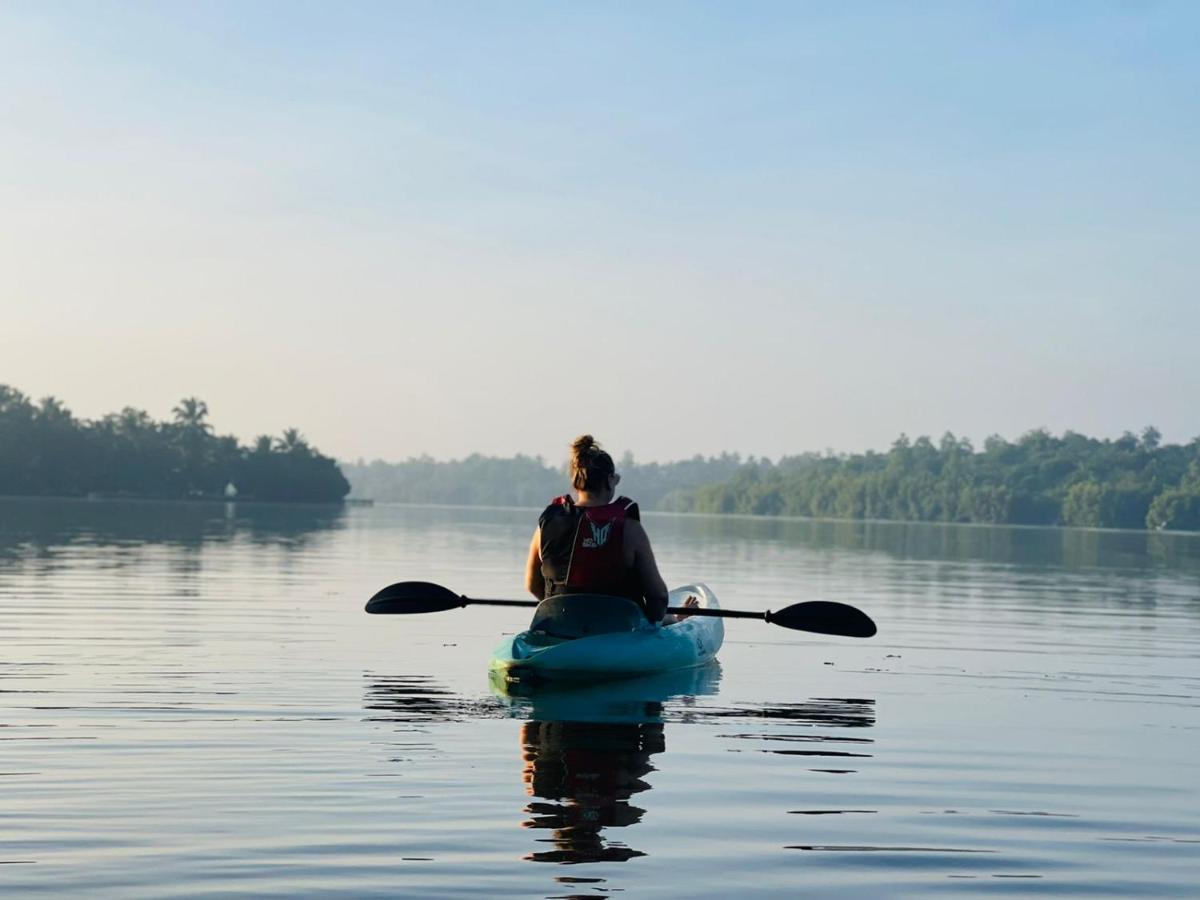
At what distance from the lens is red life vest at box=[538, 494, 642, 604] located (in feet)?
43.5

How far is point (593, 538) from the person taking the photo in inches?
523

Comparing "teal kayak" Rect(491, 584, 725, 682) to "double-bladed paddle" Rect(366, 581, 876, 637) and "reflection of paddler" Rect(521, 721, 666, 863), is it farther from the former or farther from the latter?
"reflection of paddler" Rect(521, 721, 666, 863)

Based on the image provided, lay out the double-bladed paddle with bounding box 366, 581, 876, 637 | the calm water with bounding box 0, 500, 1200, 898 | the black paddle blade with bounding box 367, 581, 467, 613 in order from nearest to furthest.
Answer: the calm water with bounding box 0, 500, 1200, 898, the double-bladed paddle with bounding box 366, 581, 876, 637, the black paddle blade with bounding box 367, 581, 467, 613

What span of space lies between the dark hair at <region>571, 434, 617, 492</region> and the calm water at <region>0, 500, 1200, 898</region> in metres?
1.80

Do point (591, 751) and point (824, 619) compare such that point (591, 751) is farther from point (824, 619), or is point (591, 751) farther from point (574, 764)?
point (824, 619)

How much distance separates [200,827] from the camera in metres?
7.48

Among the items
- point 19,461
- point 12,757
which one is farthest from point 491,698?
point 19,461

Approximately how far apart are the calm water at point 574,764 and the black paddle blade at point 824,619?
1.83ft

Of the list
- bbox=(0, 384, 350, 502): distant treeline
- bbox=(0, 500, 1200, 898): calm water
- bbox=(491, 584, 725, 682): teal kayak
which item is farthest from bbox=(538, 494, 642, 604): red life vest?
bbox=(0, 384, 350, 502): distant treeline

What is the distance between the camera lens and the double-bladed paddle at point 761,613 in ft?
48.3

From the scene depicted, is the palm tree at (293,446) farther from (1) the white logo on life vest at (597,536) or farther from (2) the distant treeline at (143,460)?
(1) the white logo on life vest at (597,536)

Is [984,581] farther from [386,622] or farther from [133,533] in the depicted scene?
[133,533]

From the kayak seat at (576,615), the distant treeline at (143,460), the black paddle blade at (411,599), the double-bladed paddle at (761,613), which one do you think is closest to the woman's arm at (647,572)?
the kayak seat at (576,615)

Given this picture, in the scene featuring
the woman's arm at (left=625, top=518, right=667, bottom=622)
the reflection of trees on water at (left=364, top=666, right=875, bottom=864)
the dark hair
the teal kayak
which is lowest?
the reflection of trees on water at (left=364, top=666, right=875, bottom=864)
